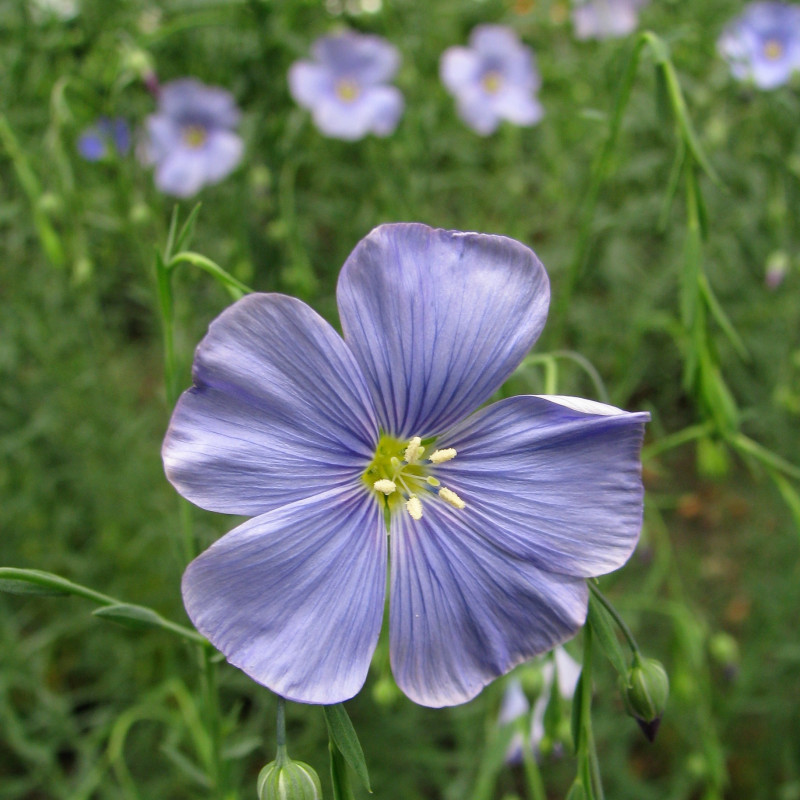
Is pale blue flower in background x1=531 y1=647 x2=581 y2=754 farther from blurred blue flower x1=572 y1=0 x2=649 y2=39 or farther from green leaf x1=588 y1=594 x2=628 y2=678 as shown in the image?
blurred blue flower x1=572 y1=0 x2=649 y2=39

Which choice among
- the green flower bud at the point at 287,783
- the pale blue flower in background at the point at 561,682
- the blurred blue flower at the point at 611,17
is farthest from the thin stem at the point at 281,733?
the blurred blue flower at the point at 611,17

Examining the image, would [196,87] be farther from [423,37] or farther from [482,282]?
[482,282]

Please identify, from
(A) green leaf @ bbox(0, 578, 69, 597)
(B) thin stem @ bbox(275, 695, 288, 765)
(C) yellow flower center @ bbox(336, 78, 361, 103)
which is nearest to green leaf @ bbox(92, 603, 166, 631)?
(A) green leaf @ bbox(0, 578, 69, 597)

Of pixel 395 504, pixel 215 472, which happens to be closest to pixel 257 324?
pixel 215 472

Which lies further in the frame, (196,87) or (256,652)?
(196,87)

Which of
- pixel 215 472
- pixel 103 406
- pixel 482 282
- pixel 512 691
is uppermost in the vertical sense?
pixel 482 282

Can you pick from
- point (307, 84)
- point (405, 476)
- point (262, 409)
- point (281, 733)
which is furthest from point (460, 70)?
point (281, 733)
